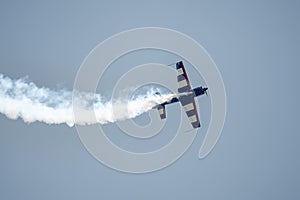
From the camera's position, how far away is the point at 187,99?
54.5 meters

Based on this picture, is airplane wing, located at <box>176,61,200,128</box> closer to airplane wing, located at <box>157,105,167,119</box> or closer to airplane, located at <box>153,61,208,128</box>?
airplane, located at <box>153,61,208,128</box>

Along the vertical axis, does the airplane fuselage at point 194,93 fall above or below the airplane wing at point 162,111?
above

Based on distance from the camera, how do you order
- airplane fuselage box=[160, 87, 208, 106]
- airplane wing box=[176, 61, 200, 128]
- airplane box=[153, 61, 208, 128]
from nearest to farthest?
airplane fuselage box=[160, 87, 208, 106], airplane box=[153, 61, 208, 128], airplane wing box=[176, 61, 200, 128]

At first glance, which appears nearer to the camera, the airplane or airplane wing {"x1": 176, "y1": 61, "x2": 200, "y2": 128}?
the airplane

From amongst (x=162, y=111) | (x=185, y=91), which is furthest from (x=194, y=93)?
(x=162, y=111)

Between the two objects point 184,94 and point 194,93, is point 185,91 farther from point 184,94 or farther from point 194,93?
point 194,93

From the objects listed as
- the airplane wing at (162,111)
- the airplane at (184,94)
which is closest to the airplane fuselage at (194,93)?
the airplane at (184,94)

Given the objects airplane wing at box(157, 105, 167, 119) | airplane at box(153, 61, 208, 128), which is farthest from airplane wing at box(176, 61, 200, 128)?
airplane wing at box(157, 105, 167, 119)

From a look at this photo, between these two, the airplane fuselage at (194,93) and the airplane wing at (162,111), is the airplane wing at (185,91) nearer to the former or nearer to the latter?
the airplane fuselage at (194,93)

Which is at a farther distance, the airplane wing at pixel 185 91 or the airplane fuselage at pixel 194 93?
the airplane wing at pixel 185 91

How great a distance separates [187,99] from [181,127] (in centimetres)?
318

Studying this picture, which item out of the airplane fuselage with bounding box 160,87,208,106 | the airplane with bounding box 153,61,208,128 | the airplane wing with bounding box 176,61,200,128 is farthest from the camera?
the airplane wing with bounding box 176,61,200,128

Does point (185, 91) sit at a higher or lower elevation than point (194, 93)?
higher

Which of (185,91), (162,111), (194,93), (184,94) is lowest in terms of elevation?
(162,111)
